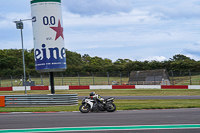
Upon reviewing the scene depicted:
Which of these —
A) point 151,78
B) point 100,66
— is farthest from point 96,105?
point 100,66

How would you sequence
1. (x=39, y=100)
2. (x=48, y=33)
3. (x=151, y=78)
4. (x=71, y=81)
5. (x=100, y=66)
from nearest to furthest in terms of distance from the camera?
(x=39, y=100)
(x=48, y=33)
(x=151, y=78)
(x=71, y=81)
(x=100, y=66)

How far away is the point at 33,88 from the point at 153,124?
121ft

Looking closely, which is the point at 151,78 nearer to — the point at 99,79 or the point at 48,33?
the point at 99,79

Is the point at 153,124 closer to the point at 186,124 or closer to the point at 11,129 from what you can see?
the point at 186,124

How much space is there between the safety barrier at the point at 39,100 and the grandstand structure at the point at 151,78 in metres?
26.0

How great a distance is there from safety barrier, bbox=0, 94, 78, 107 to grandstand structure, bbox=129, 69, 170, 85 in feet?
85.1

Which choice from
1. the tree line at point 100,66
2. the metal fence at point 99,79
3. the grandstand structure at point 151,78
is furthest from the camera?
the tree line at point 100,66

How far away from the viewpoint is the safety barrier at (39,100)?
20156 mm

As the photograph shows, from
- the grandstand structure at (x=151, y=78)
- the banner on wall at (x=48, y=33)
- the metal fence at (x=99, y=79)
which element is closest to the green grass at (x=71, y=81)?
the metal fence at (x=99, y=79)

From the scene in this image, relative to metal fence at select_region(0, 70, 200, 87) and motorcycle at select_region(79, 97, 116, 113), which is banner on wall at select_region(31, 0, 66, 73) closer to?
motorcycle at select_region(79, 97, 116, 113)

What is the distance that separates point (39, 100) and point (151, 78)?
28189 mm

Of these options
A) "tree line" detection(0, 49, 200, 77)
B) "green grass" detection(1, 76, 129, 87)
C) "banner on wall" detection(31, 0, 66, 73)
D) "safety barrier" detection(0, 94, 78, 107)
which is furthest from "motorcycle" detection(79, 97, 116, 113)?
"tree line" detection(0, 49, 200, 77)

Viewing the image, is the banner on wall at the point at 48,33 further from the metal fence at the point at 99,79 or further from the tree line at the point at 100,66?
the tree line at the point at 100,66

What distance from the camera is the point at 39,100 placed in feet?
66.7
